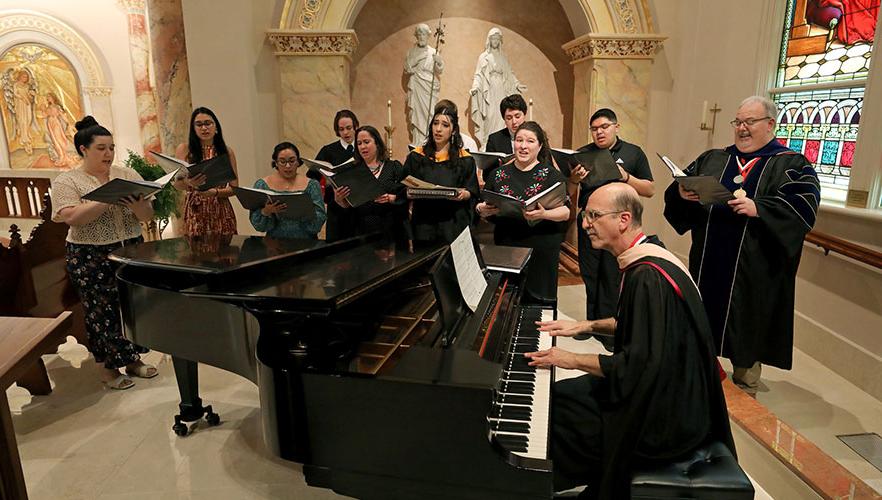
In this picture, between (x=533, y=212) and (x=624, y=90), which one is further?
(x=624, y=90)

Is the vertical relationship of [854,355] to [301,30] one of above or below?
below

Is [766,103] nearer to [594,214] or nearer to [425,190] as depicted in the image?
[594,214]

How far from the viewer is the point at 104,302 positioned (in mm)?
3412

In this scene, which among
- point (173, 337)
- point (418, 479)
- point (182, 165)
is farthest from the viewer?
point (182, 165)

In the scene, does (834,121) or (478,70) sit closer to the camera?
(834,121)

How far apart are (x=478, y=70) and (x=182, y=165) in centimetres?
436

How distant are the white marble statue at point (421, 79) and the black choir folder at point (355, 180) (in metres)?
3.44

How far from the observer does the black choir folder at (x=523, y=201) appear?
10.5 ft

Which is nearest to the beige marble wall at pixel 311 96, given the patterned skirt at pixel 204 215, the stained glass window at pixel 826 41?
the patterned skirt at pixel 204 215

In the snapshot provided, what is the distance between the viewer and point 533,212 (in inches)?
133

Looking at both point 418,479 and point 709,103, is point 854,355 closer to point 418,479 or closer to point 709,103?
point 709,103

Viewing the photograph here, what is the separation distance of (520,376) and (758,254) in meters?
2.10

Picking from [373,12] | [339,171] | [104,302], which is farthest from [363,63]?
[104,302]

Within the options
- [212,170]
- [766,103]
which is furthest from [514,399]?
[212,170]
